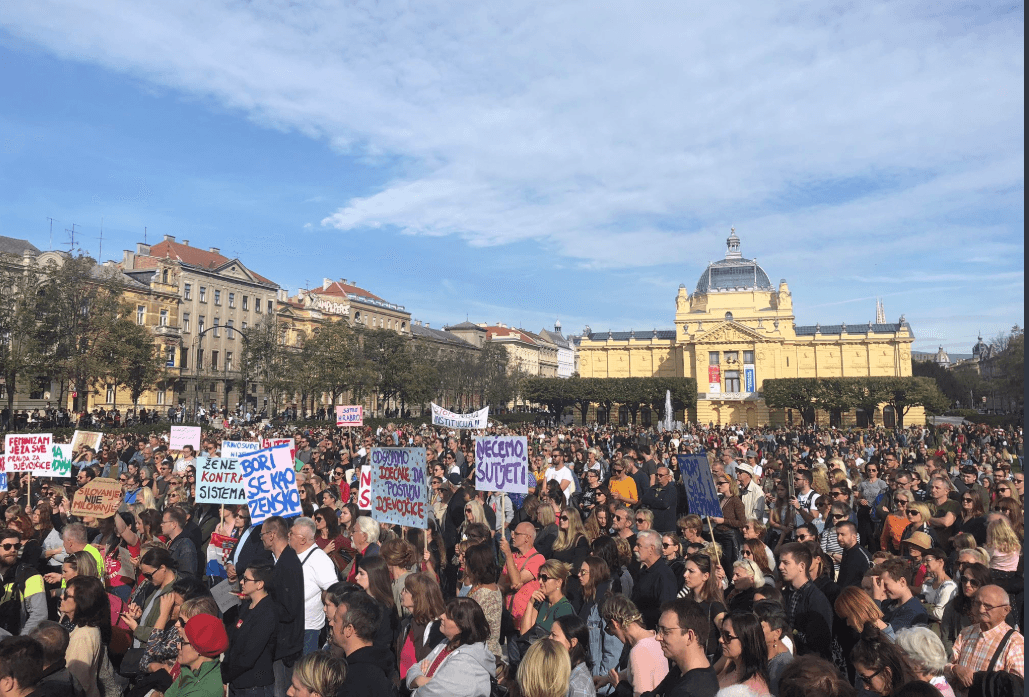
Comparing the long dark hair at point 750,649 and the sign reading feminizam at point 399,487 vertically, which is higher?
the sign reading feminizam at point 399,487

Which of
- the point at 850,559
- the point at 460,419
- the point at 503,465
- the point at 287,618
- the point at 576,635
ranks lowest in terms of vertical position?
the point at 287,618

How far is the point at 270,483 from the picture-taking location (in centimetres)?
911

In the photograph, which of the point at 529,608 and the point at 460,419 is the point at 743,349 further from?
the point at 529,608

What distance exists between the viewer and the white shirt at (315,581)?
664 cm

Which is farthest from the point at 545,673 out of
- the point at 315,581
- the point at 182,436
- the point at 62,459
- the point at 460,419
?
the point at 460,419

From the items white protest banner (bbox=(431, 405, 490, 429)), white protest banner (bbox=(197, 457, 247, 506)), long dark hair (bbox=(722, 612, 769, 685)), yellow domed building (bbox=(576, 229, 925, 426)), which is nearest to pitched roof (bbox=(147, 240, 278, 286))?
yellow domed building (bbox=(576, 229, 925, 426))

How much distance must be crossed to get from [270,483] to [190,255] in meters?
63.4

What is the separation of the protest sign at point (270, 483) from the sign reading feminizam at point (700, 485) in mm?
4402

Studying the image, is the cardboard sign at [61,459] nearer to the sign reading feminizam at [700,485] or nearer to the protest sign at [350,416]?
the protest sign at [350,416]

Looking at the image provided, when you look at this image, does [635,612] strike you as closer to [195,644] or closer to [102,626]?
[195,644]

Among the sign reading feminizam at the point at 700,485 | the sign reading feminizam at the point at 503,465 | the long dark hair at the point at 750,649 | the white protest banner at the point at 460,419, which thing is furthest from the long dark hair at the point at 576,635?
the white protest banner at the point at 460,419

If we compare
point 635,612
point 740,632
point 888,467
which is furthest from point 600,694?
point 888,467

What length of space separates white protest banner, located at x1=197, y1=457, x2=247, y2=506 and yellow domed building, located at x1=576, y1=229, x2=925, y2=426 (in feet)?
239

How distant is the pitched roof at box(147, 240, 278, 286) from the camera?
6481cm
